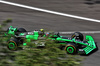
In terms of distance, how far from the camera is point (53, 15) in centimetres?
1480

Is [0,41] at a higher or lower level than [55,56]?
higher

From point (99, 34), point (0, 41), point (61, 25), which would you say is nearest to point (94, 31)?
point (99, 34)

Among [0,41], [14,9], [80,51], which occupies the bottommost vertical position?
[80,51]

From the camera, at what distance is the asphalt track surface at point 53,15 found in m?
13.2

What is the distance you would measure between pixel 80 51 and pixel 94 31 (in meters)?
3.56

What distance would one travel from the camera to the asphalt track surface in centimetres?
1324

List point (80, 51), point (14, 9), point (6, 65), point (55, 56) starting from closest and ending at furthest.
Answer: point (6, 65) < point (55, 56) < point (80, 51) < point (14, 9)

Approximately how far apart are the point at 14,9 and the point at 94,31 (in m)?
5.88

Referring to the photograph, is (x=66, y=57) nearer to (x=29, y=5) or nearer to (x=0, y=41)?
(x=0, y=41)

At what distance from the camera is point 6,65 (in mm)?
4414

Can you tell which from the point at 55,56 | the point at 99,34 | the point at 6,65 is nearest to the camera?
the point at 6,65

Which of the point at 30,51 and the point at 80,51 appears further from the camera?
the point at 80,51

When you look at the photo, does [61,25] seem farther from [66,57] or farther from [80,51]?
[66,57]

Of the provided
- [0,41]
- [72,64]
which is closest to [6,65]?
[0,41]
